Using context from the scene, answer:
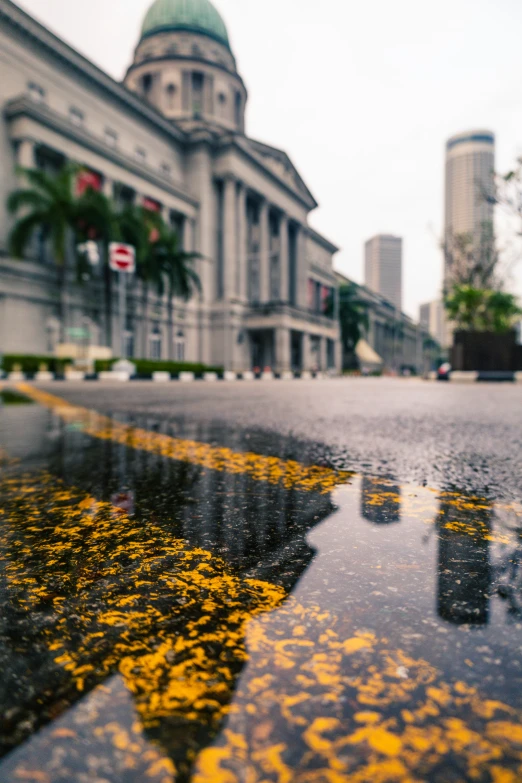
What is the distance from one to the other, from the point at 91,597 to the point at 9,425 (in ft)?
12.6

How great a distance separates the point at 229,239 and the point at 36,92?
56.0ft

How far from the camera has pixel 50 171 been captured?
3125 cm

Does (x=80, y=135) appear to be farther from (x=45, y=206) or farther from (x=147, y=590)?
(x=147, y=590)

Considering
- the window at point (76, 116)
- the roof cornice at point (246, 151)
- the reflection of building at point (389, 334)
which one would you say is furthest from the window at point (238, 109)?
the window at point (76, 116)

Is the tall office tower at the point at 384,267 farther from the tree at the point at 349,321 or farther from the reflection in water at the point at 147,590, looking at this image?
the reflection in water at the point at 147,590

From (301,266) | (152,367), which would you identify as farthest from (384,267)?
(152,367)

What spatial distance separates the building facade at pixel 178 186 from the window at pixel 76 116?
0.07 meters

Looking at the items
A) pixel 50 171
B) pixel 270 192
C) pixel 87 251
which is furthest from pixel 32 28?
pixel 270 192

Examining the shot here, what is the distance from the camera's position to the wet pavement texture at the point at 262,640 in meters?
0.54

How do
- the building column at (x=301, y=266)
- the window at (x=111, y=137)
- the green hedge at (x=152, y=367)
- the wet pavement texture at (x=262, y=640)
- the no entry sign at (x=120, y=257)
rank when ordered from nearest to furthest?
the wet pavement texture at (x=262, y=640) < the green hedge at (x=152, y=367) < the no entry sign at (x=120, y=257) < the window at (x=111, y=137) < the building column at (x=301, y=266)

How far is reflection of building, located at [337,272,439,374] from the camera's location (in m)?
80.7

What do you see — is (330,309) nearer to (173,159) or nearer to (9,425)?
(173,159)

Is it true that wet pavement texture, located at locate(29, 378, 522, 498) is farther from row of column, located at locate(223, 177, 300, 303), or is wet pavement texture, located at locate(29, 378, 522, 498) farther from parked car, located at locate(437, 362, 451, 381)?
row of column, located at locate(223, 177, 300, 303)

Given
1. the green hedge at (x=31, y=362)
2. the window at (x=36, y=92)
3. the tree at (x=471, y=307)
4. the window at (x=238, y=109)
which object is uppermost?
the window at (x=238, y=109)
